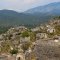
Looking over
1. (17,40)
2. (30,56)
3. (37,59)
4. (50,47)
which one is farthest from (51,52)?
(17,40)

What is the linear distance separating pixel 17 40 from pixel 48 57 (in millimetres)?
43033

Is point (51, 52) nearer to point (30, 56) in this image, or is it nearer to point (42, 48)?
point (42, 48)

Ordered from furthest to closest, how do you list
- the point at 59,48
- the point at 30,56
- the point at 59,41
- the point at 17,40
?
the point at 17,40 < the point at 30,56 < the point at 59,41 < the point at 59,48

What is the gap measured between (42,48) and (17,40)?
4295 cm

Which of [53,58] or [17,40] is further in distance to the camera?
[17,40]

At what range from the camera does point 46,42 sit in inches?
363

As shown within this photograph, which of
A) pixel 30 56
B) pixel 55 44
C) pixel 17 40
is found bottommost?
pixel 17 40

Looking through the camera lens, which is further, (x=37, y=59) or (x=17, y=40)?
(x=17, y=40)

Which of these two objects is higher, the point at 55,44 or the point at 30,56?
the point at 55,44

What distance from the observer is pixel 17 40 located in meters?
51.8

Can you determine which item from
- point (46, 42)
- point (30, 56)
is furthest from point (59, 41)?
point (30, 56)

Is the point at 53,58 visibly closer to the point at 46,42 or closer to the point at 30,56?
the point at 46,42

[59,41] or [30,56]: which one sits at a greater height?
[59,41]

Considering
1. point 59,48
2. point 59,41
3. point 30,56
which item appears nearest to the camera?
point 59,48
